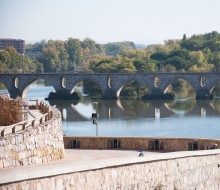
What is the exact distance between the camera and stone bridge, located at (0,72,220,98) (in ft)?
351

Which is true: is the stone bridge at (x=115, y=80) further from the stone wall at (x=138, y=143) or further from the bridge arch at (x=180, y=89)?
the stone wall at (x=138, y=143)

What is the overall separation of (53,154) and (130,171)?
2.98 m

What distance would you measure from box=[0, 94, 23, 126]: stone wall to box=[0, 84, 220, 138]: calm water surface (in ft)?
100

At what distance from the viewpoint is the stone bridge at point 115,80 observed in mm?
107100

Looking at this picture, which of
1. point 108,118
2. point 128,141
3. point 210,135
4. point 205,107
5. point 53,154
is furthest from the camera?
point 205,107

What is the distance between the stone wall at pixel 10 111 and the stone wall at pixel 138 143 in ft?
6.27

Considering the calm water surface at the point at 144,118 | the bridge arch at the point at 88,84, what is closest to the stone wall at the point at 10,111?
the calm water surface at the point at 144,118

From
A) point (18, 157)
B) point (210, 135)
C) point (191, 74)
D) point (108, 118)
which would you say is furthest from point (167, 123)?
point (18, 157)

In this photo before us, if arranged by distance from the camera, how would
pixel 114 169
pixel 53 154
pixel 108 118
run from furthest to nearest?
pixel 108 118
pixel 53 154
pixel 114 169

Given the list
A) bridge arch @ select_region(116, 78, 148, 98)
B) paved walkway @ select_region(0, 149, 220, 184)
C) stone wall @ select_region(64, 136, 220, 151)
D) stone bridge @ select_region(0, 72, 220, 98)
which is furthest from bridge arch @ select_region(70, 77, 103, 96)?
paved walkway @ select_region(0, 149, 220, 184)

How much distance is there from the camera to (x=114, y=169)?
18359mm

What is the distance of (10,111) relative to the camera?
2628 cm

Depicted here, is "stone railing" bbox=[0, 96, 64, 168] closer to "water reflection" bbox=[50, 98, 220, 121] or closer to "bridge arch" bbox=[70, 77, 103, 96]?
"water reflection" bbox=[50, 98, 220, 121]

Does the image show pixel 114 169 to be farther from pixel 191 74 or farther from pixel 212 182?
pixel 191 74
